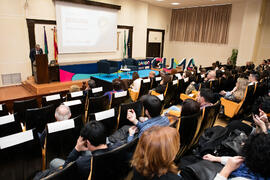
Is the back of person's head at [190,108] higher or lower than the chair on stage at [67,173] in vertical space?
higher

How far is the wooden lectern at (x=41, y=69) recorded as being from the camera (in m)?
5.77

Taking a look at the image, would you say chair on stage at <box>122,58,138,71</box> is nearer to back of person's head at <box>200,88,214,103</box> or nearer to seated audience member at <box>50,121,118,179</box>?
back of person's head at <box>200,88,214,103</box>

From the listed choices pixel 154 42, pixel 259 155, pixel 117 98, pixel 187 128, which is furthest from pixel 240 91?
pixel 154 42

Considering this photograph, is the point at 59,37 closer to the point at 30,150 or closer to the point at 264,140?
the point at 30,150

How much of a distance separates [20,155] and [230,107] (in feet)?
11.9

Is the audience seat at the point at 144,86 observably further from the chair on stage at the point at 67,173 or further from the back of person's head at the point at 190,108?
the chair on stage at the point at 67,173

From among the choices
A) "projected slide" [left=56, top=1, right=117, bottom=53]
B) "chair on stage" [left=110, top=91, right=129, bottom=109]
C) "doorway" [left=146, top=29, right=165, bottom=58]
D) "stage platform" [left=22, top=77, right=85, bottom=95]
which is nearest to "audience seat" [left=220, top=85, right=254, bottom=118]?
"chair on stage" [left=110, top=91, right=129, bottom=109]

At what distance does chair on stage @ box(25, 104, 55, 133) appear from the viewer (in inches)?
95.5

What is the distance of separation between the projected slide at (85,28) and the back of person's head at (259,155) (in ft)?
25.3

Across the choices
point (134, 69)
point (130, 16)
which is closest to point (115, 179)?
point (134, 69)

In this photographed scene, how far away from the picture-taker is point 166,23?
12.5 meters

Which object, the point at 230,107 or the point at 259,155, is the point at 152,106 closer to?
the point at 259,155

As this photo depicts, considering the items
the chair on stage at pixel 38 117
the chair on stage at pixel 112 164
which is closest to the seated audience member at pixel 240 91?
the chair on stage at pixel 112 164

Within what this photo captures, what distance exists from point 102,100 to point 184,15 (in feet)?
35.1
